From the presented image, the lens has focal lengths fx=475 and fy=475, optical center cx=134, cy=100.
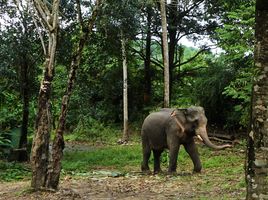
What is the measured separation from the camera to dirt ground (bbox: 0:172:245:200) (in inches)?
382

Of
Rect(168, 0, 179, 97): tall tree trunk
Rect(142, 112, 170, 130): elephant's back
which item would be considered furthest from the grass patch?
Rect(168, 0, 179, 97): tall tree trunk

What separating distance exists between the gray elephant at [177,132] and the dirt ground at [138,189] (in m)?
0.94

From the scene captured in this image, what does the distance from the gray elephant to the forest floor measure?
785mm

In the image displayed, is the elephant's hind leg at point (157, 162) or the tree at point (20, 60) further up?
the tree at point (20, 60)

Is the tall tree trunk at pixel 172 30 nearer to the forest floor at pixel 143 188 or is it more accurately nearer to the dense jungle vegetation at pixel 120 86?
the dense jungle vegetation at pixel 120 86

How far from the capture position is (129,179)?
12.9 metres

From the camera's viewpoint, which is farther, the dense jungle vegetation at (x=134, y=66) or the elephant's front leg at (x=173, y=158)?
the dense jungle vegetation at (x=134, y=66)

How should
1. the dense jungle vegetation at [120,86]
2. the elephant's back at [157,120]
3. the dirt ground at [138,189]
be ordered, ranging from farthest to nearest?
1. the elephant's back at [157,120]
2. the dense jungle vegetation at [120,86]
3. the dirt ground at [138,189]

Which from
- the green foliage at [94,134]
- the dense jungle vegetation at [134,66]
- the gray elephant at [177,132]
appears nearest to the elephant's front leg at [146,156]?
the gray elephant at [177,132]

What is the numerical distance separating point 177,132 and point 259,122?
7.64 meters

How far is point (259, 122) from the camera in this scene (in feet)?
20.4

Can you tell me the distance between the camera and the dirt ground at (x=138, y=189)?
31.9 ft

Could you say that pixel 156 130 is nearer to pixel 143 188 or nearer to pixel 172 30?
pixel 143 188

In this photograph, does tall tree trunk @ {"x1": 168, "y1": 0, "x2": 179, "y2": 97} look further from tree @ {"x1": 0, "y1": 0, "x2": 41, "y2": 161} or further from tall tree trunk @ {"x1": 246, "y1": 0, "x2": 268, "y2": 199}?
tall tree trunk @ {"x1": 246, "y1": 0, "x2": 268, "y2": 199}
